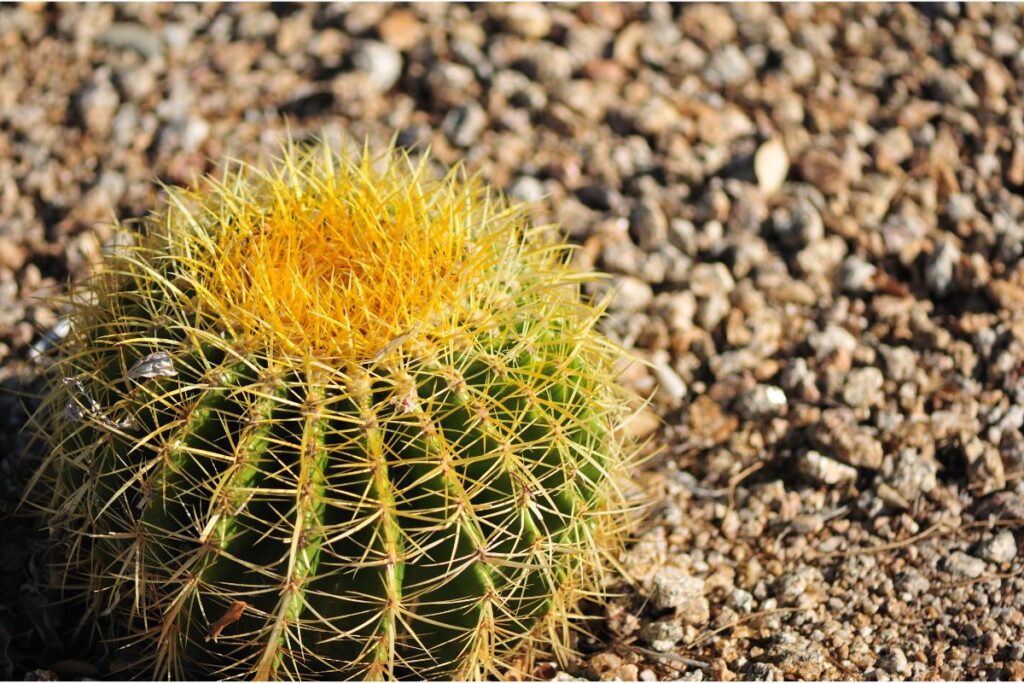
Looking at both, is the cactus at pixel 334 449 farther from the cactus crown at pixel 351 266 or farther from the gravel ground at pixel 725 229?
the gravel ground at pixel 725 229

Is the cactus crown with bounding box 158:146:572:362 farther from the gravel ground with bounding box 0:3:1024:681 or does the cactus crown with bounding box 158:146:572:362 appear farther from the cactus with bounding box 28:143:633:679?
the gravel ground with bounding box 0:3:1024:681

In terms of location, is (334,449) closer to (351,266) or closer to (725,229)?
(351,266)

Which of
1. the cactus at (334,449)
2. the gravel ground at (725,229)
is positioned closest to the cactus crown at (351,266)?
the cactus at (334,449)

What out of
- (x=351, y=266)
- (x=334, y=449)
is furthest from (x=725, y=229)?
(x=334, y=449)

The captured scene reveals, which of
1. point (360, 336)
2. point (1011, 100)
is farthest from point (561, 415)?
point (1011, 100)

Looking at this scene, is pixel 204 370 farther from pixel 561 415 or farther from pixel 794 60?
pixel 794 60

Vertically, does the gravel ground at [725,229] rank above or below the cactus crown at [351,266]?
below
